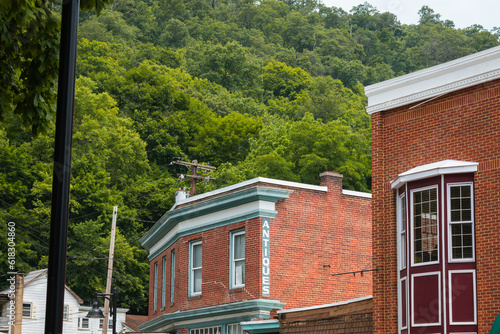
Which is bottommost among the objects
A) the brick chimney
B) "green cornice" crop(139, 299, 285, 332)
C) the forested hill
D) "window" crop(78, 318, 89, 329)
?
"window" crop(78, 318, 89, 329)

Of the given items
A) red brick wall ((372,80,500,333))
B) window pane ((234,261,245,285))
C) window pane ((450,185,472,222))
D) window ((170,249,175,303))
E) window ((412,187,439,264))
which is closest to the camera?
red brick wall ((372,80,500,333))

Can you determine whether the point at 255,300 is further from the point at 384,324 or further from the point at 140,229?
the point at 140,229

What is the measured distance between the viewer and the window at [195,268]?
28.8 meters

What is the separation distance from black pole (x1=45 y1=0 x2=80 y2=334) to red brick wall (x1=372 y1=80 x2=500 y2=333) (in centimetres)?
1103

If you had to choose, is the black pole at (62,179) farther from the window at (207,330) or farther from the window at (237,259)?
the window at (207,330)

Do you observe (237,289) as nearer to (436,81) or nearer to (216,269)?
(216,269)

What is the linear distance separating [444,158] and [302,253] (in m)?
11.0

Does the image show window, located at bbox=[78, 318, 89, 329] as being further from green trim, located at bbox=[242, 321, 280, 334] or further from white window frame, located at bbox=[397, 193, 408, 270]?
white window frame, located at bbox=[397, 193, 408, 270]

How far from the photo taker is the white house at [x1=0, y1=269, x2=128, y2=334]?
45.8 m

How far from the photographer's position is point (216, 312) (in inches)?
1057

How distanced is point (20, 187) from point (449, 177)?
42061mm

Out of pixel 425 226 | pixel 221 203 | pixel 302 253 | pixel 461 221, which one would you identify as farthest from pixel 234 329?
pixel 461 221

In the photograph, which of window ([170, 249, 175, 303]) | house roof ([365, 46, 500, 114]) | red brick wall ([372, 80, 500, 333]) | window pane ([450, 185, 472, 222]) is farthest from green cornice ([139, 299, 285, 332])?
window pane ([450, 185, 472, 222])

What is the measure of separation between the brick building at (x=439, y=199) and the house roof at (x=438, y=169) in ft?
0.07
